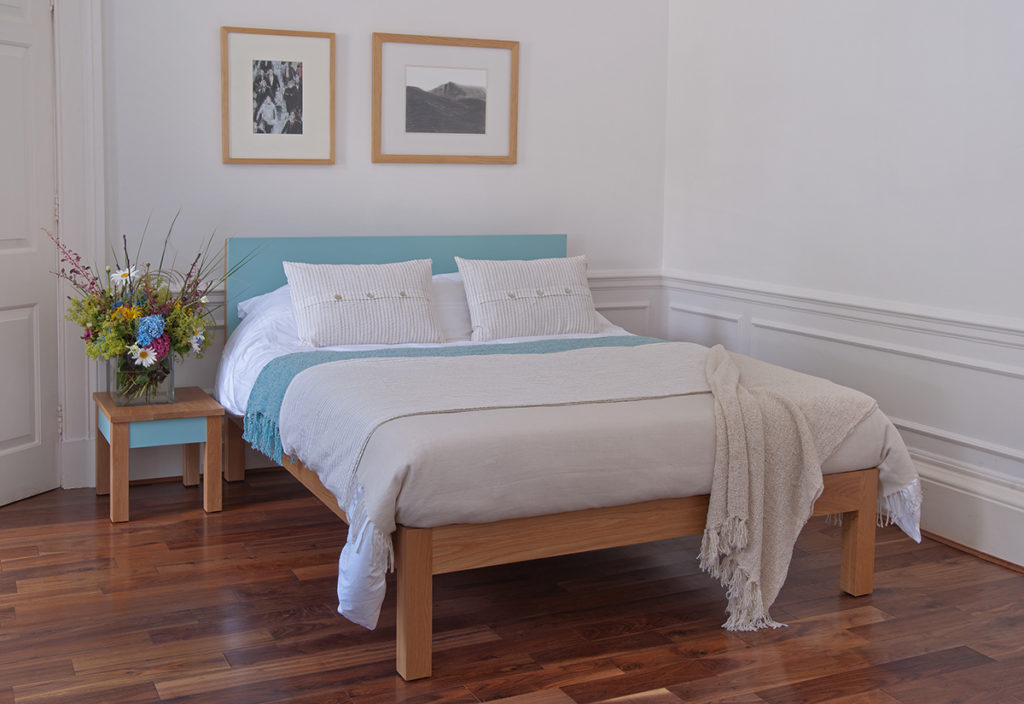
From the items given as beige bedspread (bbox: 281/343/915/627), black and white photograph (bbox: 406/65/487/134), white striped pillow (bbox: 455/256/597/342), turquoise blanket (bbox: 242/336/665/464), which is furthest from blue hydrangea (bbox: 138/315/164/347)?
black and white photograph (bbox: 406/65/487/134)

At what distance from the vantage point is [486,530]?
2.64m

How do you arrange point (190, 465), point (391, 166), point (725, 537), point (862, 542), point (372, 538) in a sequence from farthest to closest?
point (391, 166) → point (190, 465) → point (862, 542) → point (725, 537) → point (372, 538)

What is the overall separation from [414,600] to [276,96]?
267 cm

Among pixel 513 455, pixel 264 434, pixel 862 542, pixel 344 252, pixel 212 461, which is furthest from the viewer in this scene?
pixel 344 252

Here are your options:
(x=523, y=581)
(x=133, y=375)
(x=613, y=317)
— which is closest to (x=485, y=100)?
(x=613, y=317)

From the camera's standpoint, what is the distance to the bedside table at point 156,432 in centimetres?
375

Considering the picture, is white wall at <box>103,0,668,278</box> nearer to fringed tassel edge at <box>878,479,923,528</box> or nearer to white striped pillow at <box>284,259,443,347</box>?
white striped pillow at <box>284,259,443,347</box>

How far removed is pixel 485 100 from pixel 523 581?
2.49 meters

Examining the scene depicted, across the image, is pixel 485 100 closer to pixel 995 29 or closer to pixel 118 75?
pixel 118 75

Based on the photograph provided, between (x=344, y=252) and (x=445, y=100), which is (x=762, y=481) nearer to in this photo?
(x=344, y=252)

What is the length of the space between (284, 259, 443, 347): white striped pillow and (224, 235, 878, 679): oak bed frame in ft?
1.02

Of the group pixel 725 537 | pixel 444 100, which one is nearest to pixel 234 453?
pixel 444 100

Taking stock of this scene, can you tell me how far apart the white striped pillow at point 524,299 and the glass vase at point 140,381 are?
1.24m

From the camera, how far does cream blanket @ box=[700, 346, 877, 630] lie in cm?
287
